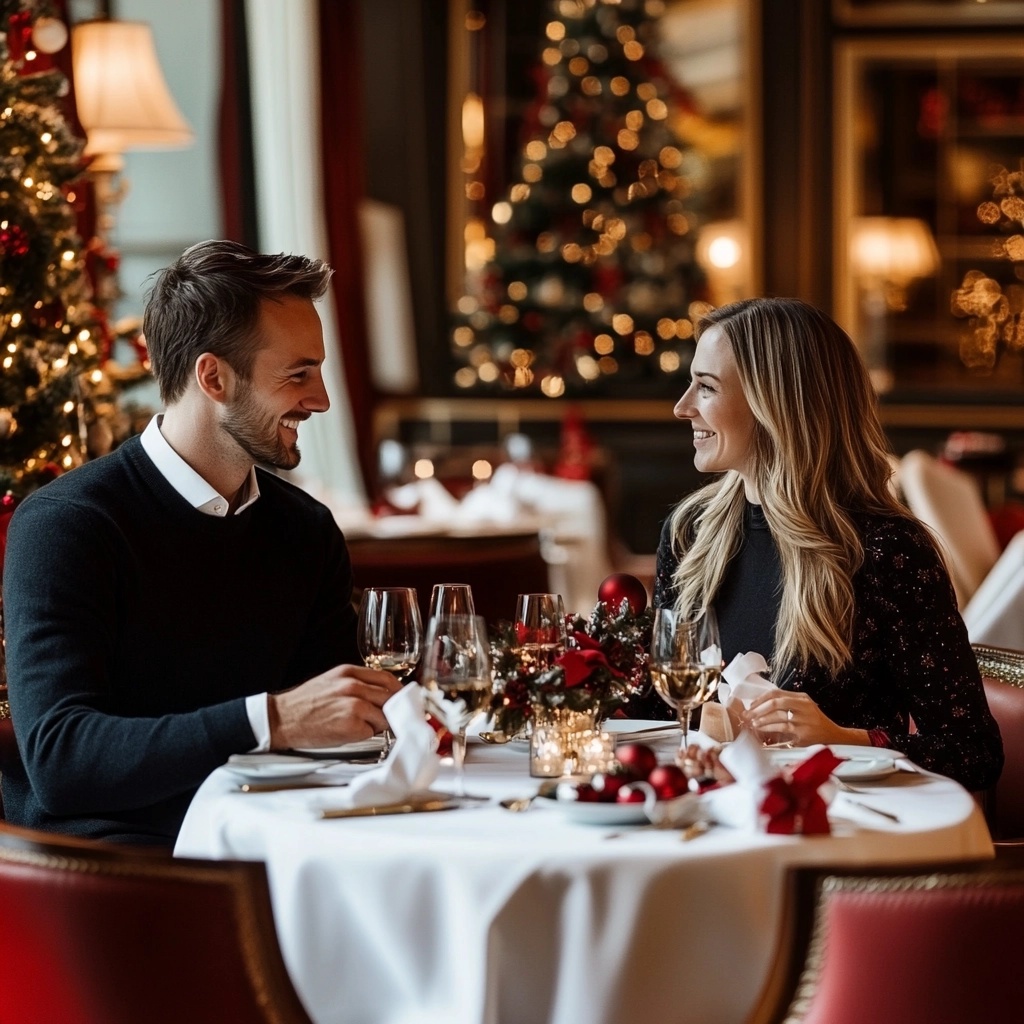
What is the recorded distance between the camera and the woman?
2584 mm

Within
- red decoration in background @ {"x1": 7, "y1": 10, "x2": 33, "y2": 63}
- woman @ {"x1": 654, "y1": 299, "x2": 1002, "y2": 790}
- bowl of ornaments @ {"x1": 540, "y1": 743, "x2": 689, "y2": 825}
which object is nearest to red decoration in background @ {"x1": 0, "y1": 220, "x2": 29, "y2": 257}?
red decoration in background @ {"x1": 7, "y1": 10, "x2": 33, "y2": 63}

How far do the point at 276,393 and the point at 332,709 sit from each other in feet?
2.14

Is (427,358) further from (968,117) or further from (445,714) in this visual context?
(445,714)

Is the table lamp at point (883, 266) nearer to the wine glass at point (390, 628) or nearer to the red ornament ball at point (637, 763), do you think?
the wine glass at point (390, 628)

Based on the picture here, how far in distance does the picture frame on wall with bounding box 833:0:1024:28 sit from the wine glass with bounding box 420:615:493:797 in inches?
375

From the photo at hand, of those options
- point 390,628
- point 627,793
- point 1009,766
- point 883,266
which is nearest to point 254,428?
point 390,628

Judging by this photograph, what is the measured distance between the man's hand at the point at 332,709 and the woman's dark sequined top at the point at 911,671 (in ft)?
2.69

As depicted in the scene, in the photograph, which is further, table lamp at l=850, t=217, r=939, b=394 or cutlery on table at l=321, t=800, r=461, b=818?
table lamp at l=850, t=217, r=939, b=394

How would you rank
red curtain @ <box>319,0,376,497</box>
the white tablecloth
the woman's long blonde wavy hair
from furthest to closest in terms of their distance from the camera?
red curtain @ <box>319,0,376,497</box>, the woman's long blonde wavy hair, the white tablecloth

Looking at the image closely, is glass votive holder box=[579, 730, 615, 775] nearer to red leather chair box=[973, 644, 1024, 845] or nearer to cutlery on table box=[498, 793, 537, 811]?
cutlery on table box=[498, 793, 537, 811]

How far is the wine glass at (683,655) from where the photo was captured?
2.09 m

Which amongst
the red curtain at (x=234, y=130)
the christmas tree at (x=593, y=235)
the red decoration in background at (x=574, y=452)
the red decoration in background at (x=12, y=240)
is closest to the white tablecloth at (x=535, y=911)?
the red decoration in background at (x=12, y=240)

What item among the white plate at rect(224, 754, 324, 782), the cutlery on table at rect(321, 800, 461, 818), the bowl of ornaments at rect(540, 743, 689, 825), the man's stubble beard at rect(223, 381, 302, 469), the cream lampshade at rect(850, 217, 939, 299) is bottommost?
the cutlery on table at rect(321, 800, 461, 818)

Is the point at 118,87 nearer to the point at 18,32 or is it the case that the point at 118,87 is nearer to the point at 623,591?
the point at 18,32
